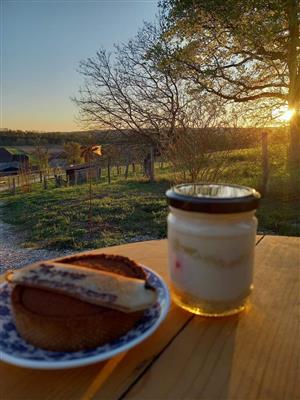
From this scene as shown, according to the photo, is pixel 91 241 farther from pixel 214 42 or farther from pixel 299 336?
pixel 214 42

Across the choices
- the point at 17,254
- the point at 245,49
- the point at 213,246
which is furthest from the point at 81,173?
the point at 213,246

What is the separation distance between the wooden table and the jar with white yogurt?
0.15 ft

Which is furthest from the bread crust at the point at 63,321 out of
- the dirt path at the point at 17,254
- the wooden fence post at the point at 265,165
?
the wooden fence post at the point at 265,165

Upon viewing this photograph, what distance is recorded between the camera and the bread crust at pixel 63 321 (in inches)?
16.6

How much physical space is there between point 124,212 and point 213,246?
411 centimetres

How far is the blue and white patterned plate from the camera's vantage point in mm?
406

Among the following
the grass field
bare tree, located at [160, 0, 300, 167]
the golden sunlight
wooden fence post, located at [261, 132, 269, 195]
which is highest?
bare tree, located at [160, 0, 300, 167]

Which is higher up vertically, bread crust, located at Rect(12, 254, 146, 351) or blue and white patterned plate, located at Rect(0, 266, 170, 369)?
bread crust, located at Rect(12, 254, 146, 351)

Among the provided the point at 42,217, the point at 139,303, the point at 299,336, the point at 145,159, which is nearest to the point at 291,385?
the point at 299,336

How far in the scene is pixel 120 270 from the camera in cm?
53

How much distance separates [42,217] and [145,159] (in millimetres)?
4325

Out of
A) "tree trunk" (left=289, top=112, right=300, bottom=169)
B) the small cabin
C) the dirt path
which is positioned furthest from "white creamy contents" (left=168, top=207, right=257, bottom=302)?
the small cabin

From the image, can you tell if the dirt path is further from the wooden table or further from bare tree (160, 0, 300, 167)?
bare tree (160, 0, 300, 167)

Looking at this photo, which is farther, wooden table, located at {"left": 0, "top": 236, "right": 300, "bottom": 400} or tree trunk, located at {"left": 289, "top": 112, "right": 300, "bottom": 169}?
tree trunk, located at {"left": 289, "top": 112, "right": 300, "bottom": 169}
